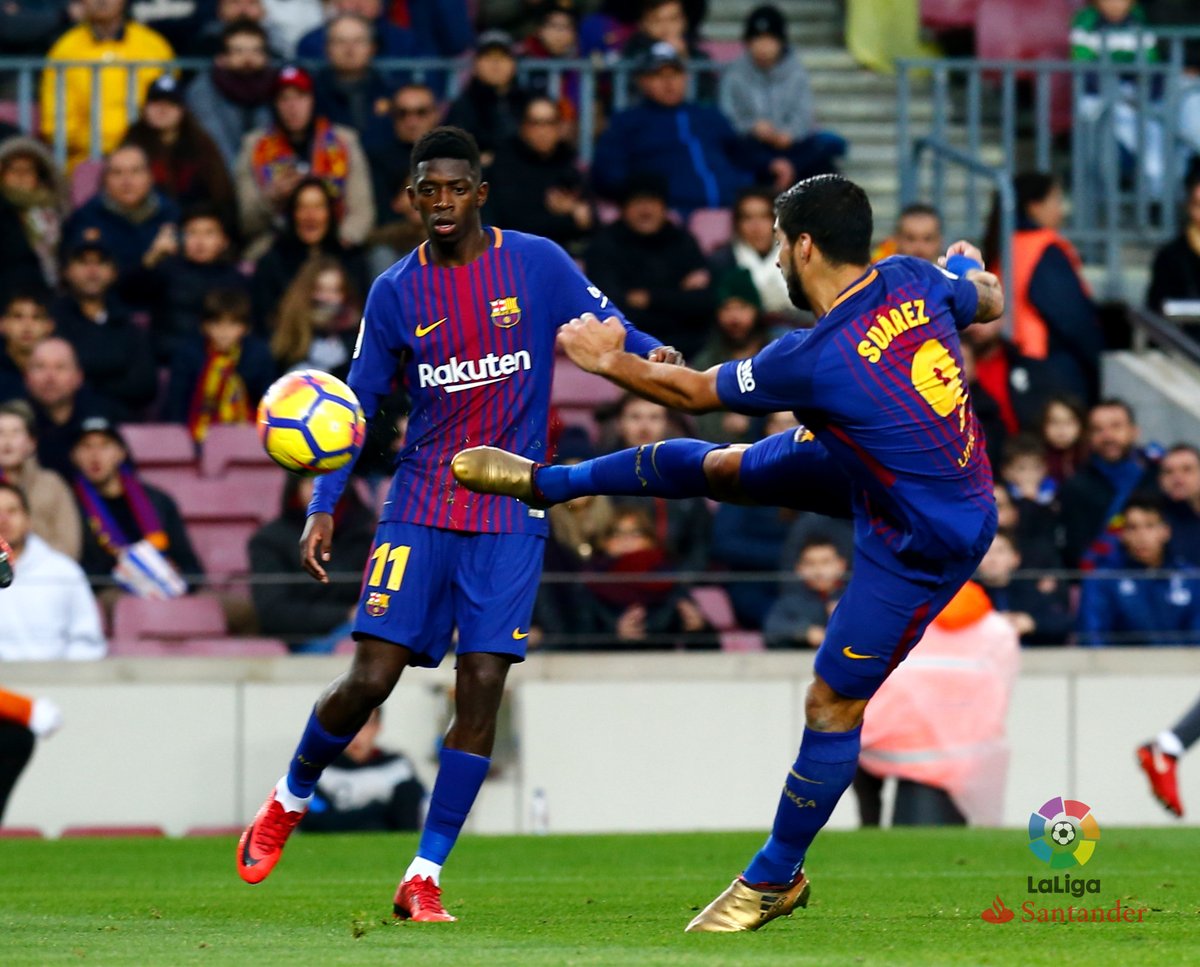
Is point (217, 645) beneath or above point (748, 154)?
beneath

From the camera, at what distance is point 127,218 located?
15156mm

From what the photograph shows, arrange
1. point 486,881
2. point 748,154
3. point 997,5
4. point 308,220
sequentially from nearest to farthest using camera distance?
point 486,881 → point 308,220 → point 748,154 → point 997,5

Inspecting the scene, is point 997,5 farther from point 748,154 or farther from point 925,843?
point 925,843

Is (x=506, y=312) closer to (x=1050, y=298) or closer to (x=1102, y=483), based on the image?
(x=1102, y=483)

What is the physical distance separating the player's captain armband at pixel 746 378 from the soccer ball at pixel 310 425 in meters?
1.38

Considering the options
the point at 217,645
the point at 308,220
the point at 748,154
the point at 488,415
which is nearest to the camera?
the point at 488,415

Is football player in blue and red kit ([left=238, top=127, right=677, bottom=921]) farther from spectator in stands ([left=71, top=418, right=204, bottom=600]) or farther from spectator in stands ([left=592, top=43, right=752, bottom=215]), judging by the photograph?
spectator in stands ([left=592, top=43, right=752, bottom=215])

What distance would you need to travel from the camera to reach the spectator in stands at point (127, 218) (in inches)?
591

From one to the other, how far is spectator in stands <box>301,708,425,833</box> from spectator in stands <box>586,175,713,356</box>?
3.31m

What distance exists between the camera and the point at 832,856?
1081 centimetres

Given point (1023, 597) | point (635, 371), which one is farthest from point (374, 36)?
point (635, 371)

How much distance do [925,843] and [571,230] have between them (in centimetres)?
523

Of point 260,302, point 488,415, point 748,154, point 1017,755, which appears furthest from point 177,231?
point 488,415

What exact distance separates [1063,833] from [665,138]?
20.2 ft
